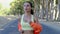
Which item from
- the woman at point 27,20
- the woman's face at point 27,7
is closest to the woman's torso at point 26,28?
the woman at point 27,20

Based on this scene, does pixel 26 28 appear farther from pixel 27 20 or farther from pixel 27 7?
pixel 27 7

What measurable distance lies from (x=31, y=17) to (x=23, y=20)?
0.17m

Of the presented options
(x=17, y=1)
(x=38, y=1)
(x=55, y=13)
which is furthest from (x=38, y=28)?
(x=17, y=1)

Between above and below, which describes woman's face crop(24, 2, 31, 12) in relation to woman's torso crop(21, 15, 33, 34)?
above

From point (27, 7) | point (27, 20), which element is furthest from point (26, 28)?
point (27, 7)

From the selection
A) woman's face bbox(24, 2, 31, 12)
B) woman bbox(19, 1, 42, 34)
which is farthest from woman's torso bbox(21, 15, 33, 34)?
woman's face bbox(24, 2, 31, 12)

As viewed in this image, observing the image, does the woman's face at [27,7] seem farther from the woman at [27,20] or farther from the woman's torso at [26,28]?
the woman's torso at [26,28]

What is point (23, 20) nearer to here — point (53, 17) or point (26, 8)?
point (26, 8)

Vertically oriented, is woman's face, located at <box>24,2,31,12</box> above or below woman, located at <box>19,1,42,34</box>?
above

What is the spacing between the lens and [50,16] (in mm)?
51500

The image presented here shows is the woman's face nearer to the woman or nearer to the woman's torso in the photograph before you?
the woman

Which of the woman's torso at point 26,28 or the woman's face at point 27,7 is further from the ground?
the woman's face at point 27,7

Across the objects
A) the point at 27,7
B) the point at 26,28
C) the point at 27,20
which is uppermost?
the point at 27,7

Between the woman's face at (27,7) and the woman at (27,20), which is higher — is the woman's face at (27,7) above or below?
above
